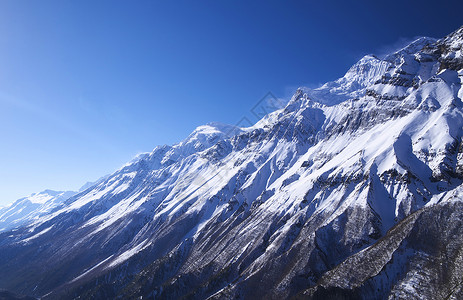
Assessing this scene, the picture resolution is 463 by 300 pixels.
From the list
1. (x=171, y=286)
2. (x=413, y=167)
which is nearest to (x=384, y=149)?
(x=413, y=167)

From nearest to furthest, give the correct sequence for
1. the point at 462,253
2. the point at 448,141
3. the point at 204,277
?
the point at 462,253, the point at 448,141, the point at 204,277

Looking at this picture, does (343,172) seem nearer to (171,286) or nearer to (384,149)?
(384,149)

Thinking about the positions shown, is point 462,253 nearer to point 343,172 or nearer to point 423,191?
point 423,191

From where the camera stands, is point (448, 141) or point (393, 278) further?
point (448, 141)

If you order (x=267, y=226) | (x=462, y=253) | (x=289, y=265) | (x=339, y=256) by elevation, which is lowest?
(x=462, y=253)

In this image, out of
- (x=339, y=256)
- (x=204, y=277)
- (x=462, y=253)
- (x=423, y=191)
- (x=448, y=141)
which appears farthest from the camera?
(x=204, y=277)

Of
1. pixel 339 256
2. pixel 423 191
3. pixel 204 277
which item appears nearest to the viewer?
pixel 339 256

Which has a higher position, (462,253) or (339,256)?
(339,256)

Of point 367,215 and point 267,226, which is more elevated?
point 267,226

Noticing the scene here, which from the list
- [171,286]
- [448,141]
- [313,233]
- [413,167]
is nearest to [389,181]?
[413,167]
